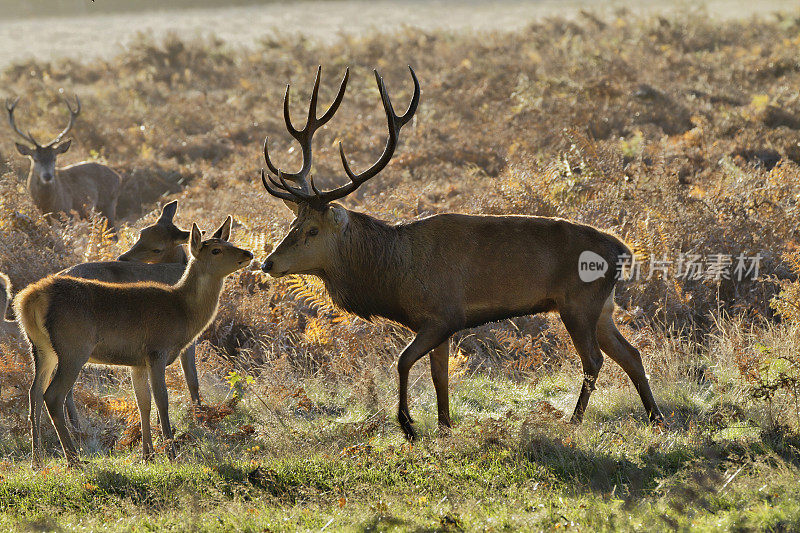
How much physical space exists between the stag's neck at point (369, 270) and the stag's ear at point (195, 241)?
1087mm

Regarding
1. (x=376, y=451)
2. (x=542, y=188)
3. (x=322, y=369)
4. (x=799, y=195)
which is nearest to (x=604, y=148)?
(x=542, y=188)

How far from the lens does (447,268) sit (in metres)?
7.03

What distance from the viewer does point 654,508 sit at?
539 cm

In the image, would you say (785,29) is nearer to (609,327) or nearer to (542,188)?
(542,188)

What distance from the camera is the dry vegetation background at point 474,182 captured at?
803cm

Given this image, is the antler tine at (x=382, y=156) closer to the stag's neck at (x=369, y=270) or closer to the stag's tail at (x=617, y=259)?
the stag's neck at (x=369, y=270)

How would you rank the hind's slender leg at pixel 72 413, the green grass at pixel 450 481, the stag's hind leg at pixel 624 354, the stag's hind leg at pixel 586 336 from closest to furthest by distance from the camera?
the green grass at pixel 450 481, the stag's hind leg at pixel 586 336, the stag's hind leg at pixel 624 354, the hind's slender leg at pixel 72 413

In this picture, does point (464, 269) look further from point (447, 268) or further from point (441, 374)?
point (441, 374)

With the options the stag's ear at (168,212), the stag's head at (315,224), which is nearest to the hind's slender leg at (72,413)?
the stag's ear at (168,212)

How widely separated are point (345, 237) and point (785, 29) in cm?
2481

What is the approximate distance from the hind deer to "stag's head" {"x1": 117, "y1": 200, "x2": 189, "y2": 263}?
267 cm

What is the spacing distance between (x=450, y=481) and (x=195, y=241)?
3.03 m

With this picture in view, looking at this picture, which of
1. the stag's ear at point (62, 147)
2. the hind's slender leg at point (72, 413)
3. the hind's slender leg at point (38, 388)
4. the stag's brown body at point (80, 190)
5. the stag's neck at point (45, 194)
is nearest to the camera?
the hind's slender leg at point (38, 388)

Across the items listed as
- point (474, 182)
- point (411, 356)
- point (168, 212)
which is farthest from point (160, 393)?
point (474, 182)
